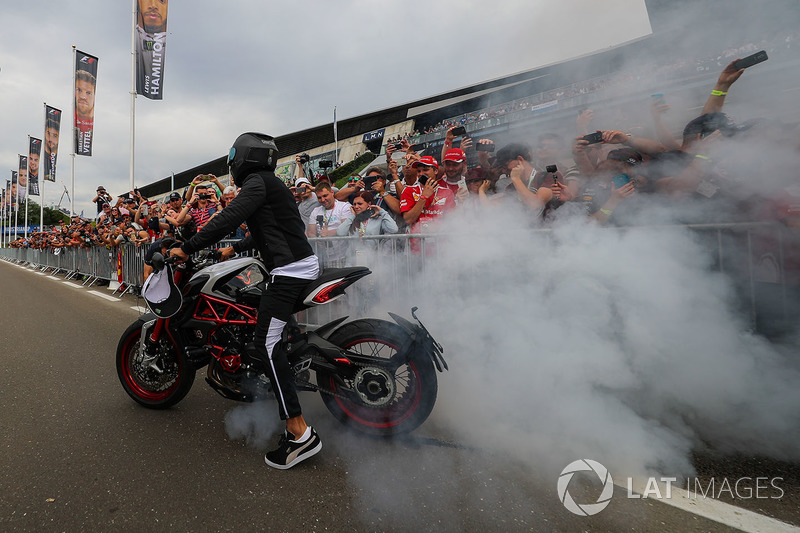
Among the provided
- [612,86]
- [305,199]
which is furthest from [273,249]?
[612,86]

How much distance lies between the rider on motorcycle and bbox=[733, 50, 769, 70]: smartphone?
320 centimetres

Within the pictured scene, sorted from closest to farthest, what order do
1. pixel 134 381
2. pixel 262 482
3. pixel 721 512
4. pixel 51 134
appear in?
1. pixel 721 512
2. pixel 262 482
3. pixel 134 381
4. pixel 51 134

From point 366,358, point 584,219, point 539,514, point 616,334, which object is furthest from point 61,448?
point 584,219

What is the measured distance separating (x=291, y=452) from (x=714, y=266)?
2824 mm

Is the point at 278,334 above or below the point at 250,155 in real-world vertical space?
below

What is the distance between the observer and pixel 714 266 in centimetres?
267

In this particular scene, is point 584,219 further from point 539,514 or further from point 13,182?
point 13,182

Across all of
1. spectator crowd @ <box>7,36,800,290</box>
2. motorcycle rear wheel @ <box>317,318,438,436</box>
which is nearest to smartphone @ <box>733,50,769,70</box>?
spectator crowd @ <box>7,36,800,290</box>

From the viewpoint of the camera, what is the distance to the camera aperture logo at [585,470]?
1.95 meters
